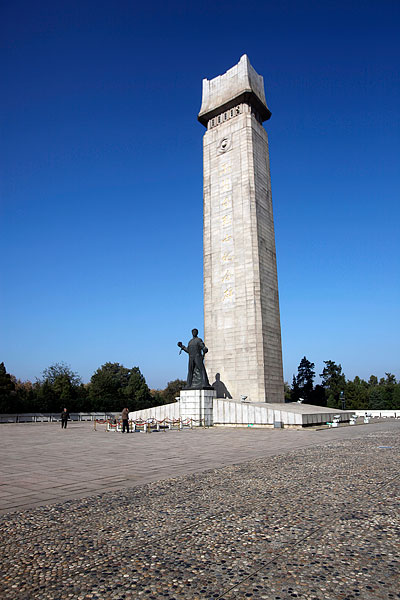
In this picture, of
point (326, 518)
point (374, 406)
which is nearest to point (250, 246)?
point (326, 518)

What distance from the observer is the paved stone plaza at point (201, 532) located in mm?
3445

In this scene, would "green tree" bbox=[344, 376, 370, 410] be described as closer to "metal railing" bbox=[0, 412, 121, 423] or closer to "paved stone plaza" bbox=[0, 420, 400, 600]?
"metal railing" bbox=[0, 412, 121, 423]

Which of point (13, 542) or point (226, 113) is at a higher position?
→ point (226, 113)

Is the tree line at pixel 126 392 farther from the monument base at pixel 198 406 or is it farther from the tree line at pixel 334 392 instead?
the monument base at pixel 198 406

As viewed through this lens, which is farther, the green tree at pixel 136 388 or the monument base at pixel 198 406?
the green tree at pixel 136 388

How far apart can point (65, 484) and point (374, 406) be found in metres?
64.5

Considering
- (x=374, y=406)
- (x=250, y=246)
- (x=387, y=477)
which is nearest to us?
(x=387, y=477)

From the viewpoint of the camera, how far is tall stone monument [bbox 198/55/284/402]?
1337 inches

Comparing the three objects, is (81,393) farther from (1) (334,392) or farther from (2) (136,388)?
(1) (334,392)

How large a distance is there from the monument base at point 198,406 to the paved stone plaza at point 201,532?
724 inches

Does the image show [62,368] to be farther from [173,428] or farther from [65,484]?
[65,484]

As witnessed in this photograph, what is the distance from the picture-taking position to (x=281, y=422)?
25.0 m

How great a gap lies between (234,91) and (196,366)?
1075 inches

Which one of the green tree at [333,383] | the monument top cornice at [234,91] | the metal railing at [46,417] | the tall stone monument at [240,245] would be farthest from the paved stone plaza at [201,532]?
the green tree at [333,383]
